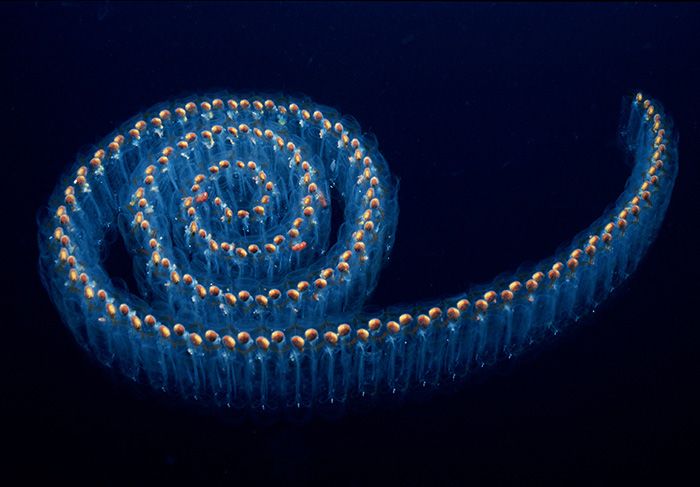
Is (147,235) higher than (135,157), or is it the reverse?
(135,157)

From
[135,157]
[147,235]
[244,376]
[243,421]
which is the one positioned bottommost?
[243,421]

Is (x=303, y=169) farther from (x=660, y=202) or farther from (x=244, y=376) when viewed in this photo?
(x=660, y=202)

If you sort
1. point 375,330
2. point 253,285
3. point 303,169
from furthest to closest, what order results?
point 303,169 → point 253,285 → point 375,330

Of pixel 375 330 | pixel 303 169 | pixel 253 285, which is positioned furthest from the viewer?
pixel 303 169

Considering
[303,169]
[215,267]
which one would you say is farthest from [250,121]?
[215,267]

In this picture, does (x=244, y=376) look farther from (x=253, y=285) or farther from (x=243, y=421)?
(x=253, y=285)

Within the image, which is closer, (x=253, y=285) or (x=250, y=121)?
(x=253, y=285)
